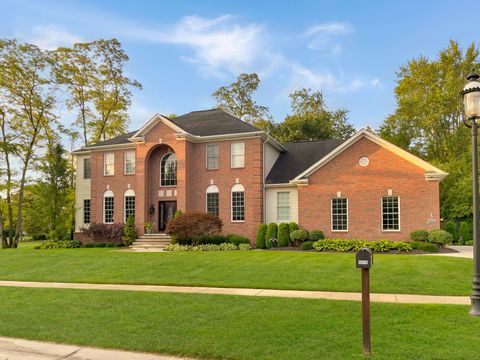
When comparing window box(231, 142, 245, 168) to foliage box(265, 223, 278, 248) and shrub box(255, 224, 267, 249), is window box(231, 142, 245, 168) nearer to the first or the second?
shrub box(255, 224, 267, 249)

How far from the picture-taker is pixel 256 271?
13.8m

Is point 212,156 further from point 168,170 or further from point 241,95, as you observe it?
point 241,95

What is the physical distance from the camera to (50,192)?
28281 mm

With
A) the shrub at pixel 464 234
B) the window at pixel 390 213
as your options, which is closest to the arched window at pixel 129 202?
the window at pixel 390 213

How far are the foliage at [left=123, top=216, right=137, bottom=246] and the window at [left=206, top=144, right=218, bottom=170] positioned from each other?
622 centimetres

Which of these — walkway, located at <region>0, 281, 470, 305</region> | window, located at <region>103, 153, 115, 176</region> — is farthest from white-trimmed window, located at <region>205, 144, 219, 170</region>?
walkway, located at <region>0, 281, 470, 305</region>

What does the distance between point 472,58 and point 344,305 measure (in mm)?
37810

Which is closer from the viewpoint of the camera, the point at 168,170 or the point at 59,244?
the point at 59,244

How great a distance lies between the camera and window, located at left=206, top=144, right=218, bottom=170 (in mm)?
26812

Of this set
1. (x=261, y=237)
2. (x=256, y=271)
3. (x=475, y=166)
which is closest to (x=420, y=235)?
(x=261, y=237)

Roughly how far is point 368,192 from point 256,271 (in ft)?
36.9

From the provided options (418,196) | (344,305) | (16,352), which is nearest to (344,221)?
(418,196)

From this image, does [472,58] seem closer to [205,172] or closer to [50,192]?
[205,172]

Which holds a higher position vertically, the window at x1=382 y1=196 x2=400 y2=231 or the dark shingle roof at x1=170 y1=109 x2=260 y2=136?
the dark shingle roof at x1=170 y1=109 x2=260 y2=136
